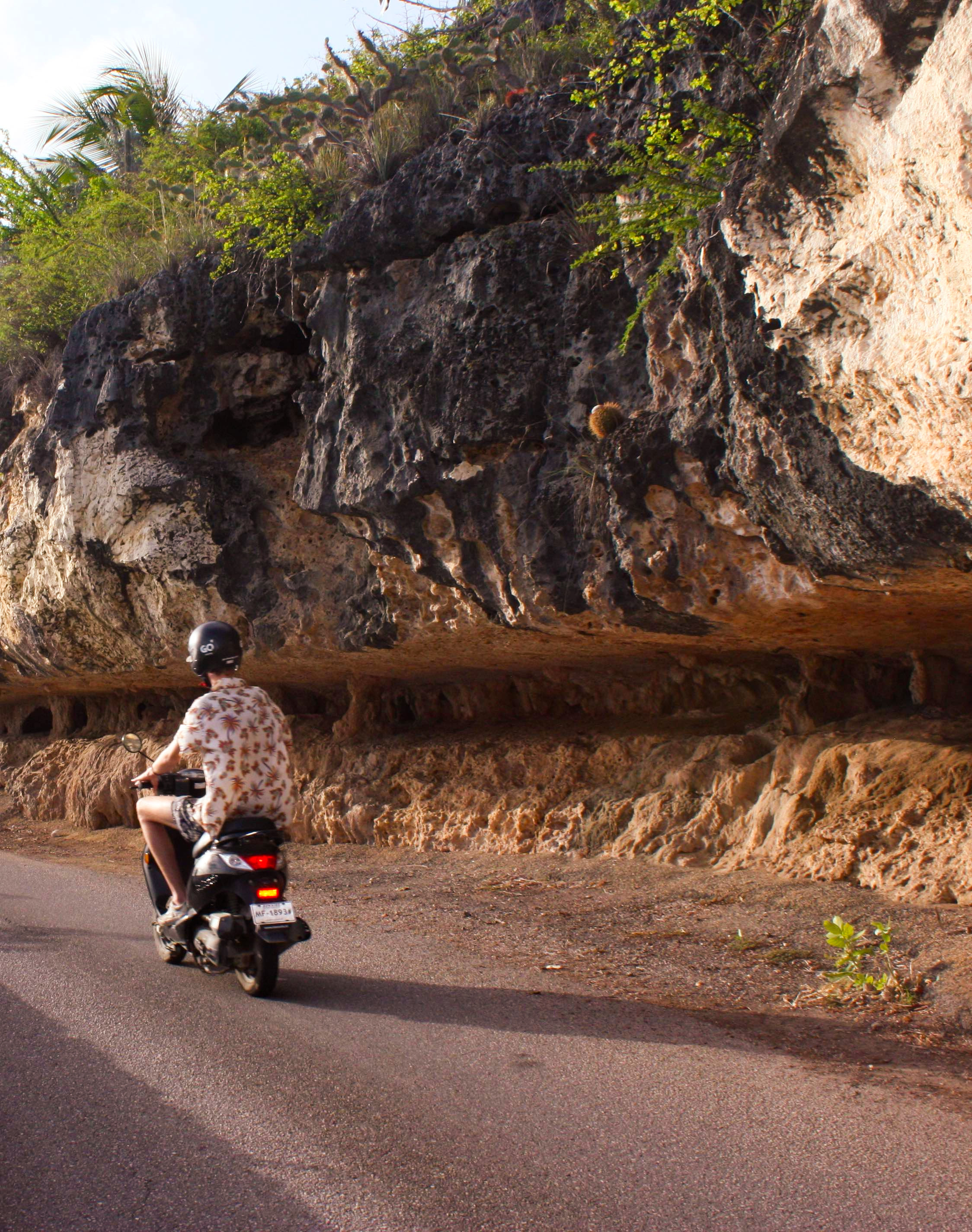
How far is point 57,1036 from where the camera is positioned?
4.10 m

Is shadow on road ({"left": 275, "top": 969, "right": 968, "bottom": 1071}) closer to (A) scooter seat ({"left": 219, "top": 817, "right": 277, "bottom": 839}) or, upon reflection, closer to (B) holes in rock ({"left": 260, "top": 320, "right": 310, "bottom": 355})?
(A) scooter seat ({"left": 219, "top": 817, "right": 277, "bottom": 839})

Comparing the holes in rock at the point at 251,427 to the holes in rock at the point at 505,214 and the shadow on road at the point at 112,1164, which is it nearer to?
the holes in rock at the point at 505,214

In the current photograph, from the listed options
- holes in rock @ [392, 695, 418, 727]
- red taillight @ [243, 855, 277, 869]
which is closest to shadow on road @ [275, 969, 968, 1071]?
red taillight @ [243, 855, 277, 869]

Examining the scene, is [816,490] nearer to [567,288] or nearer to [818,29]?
[818,29]

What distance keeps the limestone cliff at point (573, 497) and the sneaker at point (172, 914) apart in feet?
12.2

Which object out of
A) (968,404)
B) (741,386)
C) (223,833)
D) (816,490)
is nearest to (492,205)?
A: (741,386)

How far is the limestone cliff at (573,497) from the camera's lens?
4789 mm

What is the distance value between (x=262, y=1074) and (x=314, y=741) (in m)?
8.48

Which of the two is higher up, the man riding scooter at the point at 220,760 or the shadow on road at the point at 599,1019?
the man riding scooter at the point at 220,760

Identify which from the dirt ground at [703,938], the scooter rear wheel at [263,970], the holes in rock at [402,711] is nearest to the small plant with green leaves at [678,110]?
the dirt ground at [703,938]

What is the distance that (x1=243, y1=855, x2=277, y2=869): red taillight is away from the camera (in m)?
4.80

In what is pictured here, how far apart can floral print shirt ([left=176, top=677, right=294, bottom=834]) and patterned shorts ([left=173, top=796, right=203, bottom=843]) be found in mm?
118

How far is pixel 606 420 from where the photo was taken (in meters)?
6.98

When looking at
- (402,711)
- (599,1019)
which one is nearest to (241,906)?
(599,1019)
